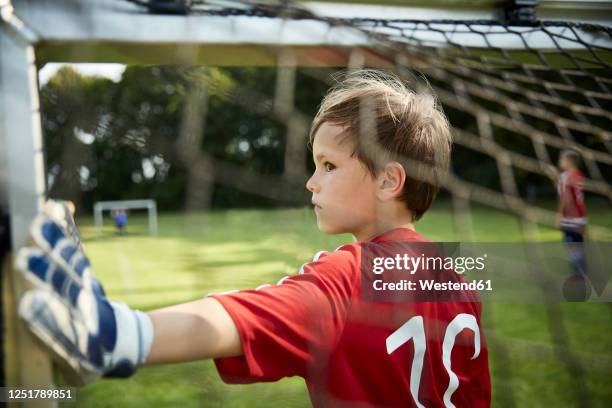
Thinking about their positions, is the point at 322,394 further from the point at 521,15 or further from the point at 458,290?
the point at 521,15

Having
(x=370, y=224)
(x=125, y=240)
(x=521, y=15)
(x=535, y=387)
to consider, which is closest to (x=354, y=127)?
(x=370, y=224)

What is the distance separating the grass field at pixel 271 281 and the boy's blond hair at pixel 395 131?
56 cm

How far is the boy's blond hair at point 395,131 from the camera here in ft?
2.69

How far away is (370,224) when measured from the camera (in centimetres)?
82

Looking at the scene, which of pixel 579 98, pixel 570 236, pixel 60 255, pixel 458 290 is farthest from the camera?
pixel 570 236

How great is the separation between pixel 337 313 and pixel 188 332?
18cm

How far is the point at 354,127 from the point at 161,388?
1201 mm

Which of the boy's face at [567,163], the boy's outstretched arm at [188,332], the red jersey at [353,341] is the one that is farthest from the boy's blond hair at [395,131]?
the boy's face at [567,163]

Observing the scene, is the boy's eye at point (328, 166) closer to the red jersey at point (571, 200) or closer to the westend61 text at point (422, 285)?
the westend61 text at point (422, 285)

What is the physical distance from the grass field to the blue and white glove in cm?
56

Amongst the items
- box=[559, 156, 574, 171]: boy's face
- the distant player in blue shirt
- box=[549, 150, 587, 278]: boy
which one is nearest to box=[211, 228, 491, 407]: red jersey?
box=[549, 150, 587, 278]: boy

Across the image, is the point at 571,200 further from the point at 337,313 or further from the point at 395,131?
the point at 337,313

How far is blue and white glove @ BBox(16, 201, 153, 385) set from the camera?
21.3 inches

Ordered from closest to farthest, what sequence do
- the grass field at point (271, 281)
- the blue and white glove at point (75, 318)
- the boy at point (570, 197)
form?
the blue and white glove at point (75, 318) < the grass field at point (271, 281) < the boy at point (570, 197)
